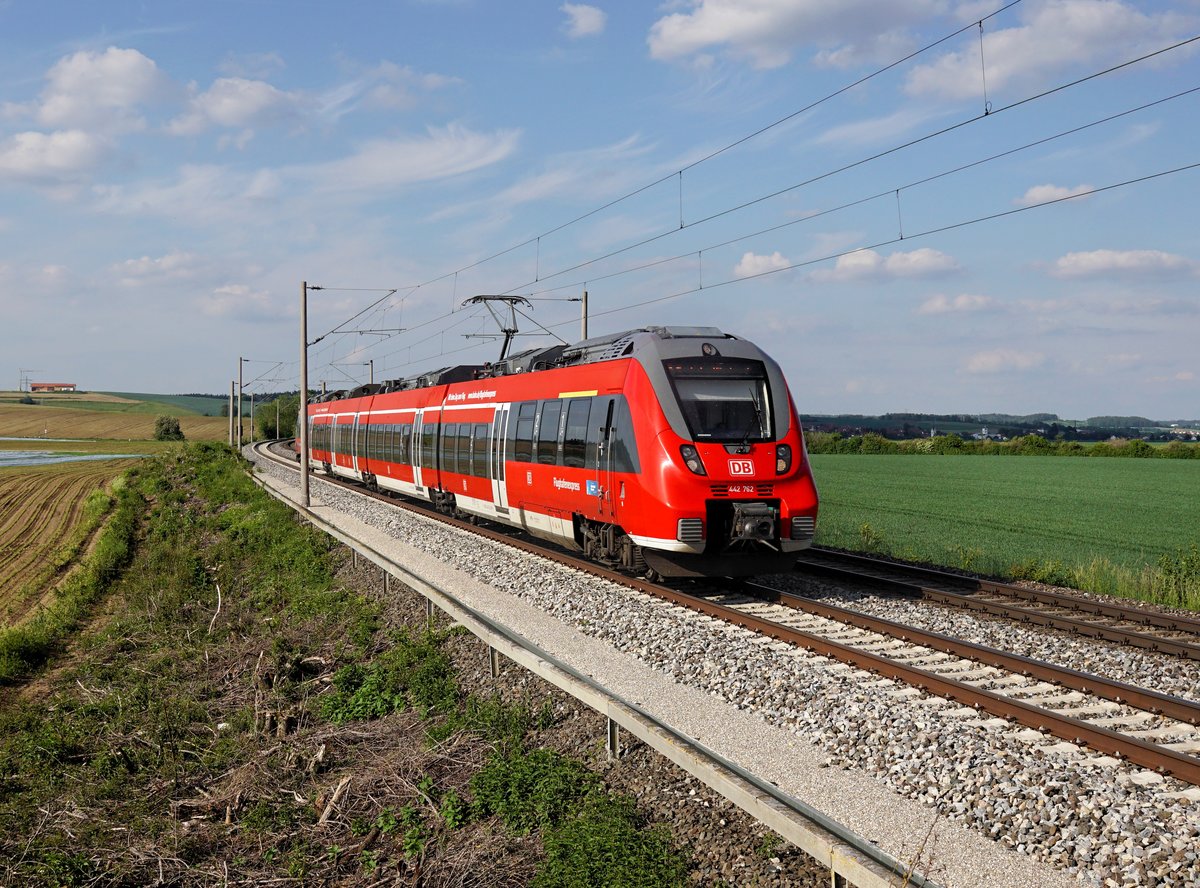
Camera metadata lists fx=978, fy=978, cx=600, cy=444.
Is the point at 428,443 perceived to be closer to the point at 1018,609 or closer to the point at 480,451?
the point at 480,451

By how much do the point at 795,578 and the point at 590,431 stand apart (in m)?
4.17

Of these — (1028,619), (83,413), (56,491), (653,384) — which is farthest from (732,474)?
(83,413)

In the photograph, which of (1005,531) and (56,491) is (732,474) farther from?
(56,491)

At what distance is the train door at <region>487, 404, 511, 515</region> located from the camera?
19953 millimetres

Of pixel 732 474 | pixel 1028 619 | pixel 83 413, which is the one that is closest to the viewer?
pixel 1028 619

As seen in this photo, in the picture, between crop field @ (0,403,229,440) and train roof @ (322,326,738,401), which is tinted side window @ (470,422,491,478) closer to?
A: train roof @ (322,326,738,401)

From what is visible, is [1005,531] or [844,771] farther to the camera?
[1005,531]

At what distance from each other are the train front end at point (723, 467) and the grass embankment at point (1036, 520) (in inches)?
227

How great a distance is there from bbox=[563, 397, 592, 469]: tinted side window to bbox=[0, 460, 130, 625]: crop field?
46.9 ft

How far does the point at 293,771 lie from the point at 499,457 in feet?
38.0

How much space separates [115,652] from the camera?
1642 centimetres

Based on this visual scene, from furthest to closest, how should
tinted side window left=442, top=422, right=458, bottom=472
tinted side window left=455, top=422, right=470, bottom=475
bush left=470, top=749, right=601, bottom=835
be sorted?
tinted side window left=442, top=422, right=458, bottom=472, tinted side window left=455, top=422, right=470, bottom=475, bush left=470, top=749, right=601, bottom=835

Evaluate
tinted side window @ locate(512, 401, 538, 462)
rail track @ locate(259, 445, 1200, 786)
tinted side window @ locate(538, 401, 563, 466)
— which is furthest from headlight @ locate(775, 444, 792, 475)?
tinted side window @ locate(512, 401, 538, 462)

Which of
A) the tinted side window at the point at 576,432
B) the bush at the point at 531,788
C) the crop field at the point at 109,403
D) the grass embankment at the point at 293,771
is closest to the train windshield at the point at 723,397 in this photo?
the tinted side window at the point at 576,432
